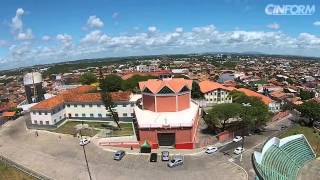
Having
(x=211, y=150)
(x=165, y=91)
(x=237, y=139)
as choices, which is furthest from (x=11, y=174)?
(x=237, y=139)

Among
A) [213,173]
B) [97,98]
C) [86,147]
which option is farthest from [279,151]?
[97,98]

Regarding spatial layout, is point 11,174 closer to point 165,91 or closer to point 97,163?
point 97,163

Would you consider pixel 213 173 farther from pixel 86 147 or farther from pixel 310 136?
pixel 310 136

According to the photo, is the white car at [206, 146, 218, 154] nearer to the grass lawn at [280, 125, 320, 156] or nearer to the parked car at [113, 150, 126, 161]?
the parked car at [113, 150, 126, 161]

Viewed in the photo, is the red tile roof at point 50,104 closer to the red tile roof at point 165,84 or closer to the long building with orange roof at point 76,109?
the long building with orange roof at point 76,109

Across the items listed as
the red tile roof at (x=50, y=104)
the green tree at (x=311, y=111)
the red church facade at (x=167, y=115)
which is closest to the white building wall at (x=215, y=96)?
the green tree at (x=311, y=111)
